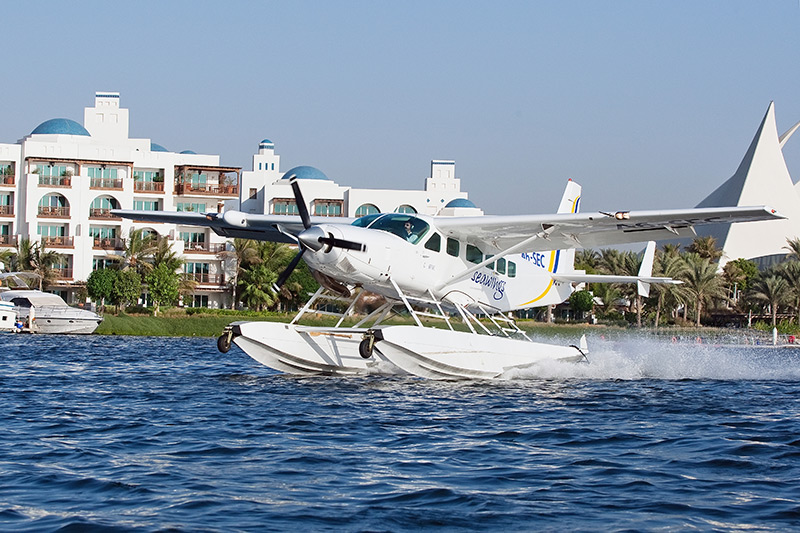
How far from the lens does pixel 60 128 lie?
7019 centimetres

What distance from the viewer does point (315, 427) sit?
11.9 meters

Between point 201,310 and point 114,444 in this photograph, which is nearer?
point 114,444

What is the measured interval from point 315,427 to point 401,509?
4.35 meters

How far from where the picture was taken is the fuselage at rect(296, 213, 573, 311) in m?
16.2

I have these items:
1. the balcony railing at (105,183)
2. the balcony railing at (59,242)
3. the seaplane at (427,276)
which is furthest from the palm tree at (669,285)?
the seaplane at (427,276)

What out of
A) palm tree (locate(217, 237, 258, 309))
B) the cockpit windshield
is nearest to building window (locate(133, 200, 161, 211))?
palm tree (locate(217, 237, 258, 309))

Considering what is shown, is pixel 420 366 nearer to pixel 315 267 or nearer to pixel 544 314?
pixel 315 267

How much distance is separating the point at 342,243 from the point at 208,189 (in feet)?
181

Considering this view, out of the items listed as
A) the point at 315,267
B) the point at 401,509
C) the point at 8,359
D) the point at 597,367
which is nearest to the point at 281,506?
the point at 401,509

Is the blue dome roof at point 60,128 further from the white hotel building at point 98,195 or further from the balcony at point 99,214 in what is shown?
the balcony at point 99,214

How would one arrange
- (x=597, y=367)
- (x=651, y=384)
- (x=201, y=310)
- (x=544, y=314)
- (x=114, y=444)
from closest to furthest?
1. (x=114, y=444)
2. (x=651, y=384)
3. (x=597, y=367)
4. (x=201, y=310)
5. (x=544, y=314)

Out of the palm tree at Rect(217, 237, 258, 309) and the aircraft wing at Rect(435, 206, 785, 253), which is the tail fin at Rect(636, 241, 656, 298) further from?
the palm tree at Rect(217, 237, 258, 309)

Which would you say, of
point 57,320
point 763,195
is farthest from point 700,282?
point 763,195

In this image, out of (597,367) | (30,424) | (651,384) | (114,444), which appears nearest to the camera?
(114,444)
